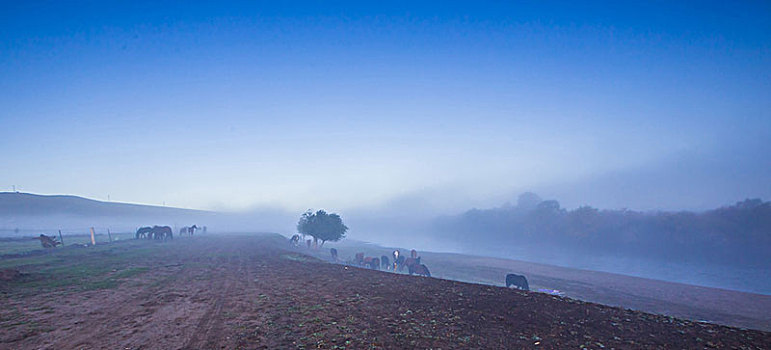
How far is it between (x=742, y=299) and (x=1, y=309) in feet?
178

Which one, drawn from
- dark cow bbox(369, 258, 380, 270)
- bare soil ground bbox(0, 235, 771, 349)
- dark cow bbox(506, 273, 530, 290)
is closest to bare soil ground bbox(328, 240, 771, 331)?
dark cow bbox(506, 273, 530, 290)

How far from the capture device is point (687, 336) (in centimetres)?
895

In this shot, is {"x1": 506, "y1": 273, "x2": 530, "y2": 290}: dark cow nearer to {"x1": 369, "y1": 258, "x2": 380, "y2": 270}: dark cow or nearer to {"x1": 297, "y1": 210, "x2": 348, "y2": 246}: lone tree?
{"x1": 369, "y1": 258, "x2": 380, "y2": 270}: dark cow

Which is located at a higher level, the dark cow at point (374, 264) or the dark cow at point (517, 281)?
the dark cow at point (517, 281)

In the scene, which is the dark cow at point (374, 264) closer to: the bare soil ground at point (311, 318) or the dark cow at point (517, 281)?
the dark cow at point (517, 281)

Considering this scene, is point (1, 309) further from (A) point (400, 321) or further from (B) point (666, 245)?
(B) point (666, 245)

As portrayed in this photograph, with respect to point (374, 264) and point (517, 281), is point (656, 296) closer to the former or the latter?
point (517, 281)

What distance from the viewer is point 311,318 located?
10336 mm

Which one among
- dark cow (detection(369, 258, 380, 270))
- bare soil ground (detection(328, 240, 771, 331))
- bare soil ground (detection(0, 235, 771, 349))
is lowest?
dark cow (detection(369, 258, 380, 270))

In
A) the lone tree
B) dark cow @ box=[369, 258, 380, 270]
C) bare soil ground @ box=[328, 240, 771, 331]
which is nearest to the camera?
bare soil ground @ box=[328, 240, 771, 331]

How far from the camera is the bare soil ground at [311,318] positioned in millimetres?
8234

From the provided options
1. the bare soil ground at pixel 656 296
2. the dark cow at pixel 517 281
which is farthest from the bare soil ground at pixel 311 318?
the bare soil ground at pixel 656 296

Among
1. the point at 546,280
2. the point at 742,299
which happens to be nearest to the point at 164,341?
the point at 546,280

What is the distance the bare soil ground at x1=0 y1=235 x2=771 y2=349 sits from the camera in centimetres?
823
